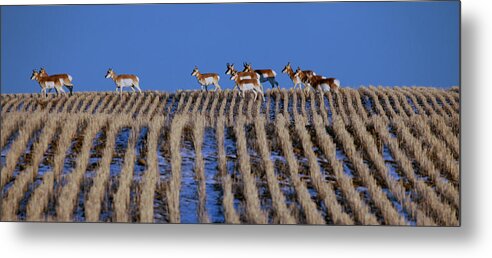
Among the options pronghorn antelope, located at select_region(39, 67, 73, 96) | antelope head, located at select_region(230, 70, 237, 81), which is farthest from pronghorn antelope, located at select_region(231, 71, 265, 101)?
pronghorn antelope, located at select_region(39, 67, 73, 96)

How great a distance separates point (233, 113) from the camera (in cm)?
532

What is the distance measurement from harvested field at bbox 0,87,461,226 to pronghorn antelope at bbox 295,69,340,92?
70 millimetres

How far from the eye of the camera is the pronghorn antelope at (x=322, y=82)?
17.1 feet

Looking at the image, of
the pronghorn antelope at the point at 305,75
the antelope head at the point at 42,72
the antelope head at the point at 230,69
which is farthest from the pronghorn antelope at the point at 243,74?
the antelope head at the point at 42,72

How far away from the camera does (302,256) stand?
5.06m

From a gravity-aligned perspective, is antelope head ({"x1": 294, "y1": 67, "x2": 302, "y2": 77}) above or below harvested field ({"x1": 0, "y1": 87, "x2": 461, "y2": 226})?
above

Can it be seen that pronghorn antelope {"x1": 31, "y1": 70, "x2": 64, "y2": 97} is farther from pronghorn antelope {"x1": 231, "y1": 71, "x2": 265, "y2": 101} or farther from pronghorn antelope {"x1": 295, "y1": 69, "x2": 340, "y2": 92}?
pronghorn antelope {"x1": 295, "y1": 69, "x2": 340, "y2": 92}

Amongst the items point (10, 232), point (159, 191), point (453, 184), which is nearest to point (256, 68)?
point (159, 191)

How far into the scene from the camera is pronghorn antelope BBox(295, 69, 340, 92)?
520cm

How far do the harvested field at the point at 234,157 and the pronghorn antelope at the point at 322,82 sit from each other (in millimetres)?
70

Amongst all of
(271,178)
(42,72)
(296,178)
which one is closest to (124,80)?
(42,72)

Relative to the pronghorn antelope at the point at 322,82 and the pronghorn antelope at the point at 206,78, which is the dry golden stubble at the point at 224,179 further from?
the pronghorn antelope at the point at 322,82

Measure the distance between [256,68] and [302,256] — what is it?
130cm

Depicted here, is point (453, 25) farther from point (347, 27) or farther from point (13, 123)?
point (13, 123)
